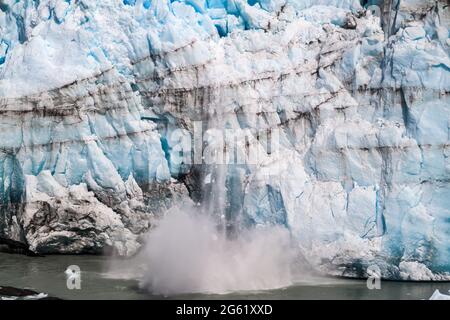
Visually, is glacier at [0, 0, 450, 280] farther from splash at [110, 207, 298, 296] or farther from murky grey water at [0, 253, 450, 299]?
murky grey water at [0, 253, 450, 299]

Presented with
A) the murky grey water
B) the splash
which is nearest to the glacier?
the splash

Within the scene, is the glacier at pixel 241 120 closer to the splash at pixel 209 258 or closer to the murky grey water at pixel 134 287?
the splash at pixel 209 258

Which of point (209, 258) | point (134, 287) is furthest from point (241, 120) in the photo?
point (134, 287)

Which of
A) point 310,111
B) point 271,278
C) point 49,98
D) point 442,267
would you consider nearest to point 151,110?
point 49,98

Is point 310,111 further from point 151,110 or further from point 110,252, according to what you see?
point 110,252

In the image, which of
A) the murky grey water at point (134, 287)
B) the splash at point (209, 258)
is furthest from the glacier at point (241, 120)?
the murky grey water at point (134, 287)

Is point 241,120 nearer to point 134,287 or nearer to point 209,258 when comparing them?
point 209,258
